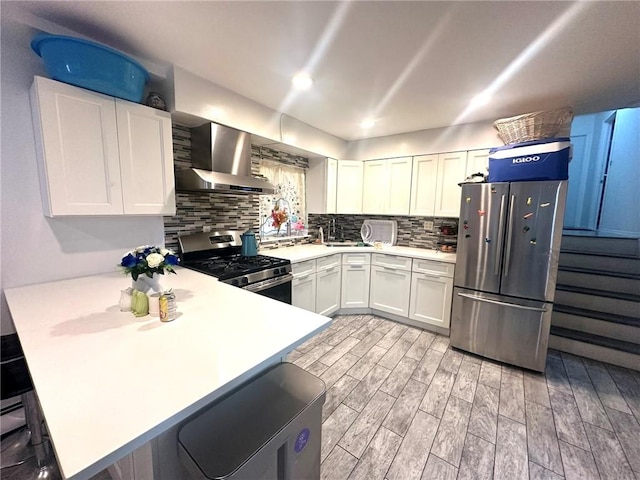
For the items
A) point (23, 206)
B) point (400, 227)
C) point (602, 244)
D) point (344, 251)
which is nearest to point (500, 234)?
point (400, 227)

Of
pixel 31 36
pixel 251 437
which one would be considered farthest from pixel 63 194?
pixel 251 437

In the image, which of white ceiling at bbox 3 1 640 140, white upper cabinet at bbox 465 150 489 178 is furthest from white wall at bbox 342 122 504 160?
white ceiling at bbox 3 1 640 140

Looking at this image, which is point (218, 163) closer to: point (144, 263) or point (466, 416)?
point (144, 263)

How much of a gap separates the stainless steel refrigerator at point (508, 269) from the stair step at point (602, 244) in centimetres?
173

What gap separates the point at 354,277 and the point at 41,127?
9.96ft

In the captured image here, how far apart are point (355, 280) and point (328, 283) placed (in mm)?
431

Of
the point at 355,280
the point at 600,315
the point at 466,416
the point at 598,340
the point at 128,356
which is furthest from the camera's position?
the point at 355,280

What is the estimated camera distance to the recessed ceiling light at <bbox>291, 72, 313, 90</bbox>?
1.98 m

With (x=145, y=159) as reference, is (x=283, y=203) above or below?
below

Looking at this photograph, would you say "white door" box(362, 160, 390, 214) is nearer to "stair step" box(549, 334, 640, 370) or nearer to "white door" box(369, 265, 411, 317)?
"white door" box(369, 265, 411, 317)

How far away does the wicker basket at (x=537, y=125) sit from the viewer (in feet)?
7.29

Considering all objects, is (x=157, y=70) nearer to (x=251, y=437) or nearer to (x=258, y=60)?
(x=258, y=60)

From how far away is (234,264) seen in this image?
233 centimetres

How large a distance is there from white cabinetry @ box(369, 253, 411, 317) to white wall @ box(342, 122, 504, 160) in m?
1.40
